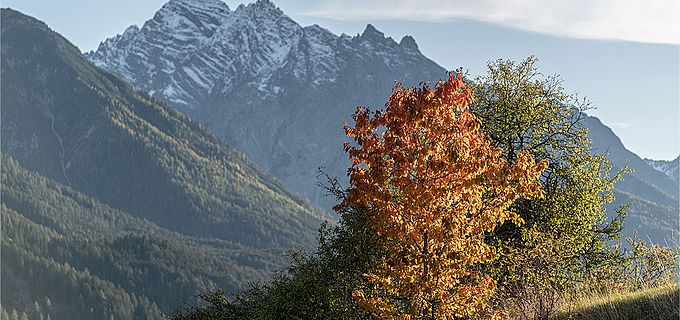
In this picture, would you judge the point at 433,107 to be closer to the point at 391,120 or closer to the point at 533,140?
the point at 391,120

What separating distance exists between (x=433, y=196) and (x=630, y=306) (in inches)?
245

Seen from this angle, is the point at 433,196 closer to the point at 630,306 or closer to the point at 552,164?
the point at 630,306

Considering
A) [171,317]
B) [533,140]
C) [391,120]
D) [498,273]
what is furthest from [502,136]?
[171,317]

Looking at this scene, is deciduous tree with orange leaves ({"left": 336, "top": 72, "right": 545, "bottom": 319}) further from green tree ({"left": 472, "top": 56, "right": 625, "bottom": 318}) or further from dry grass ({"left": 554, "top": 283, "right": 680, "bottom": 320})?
green tree ({"left": 472, "top": 56, "right": 625, "bottom": 318})

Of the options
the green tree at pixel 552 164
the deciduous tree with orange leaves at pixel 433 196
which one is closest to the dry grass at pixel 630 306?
the deciduous tree with orange leaves at pixel 433 196

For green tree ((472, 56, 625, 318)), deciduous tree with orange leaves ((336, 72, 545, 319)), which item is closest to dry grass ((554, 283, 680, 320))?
deciduous tree with orange leaves ((336, 72, 545, 319))

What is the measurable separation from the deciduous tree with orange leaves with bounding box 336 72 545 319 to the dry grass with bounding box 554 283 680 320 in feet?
8.77

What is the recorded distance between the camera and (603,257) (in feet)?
95.8

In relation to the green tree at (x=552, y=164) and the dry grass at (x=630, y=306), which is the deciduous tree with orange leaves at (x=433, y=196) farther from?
the green tree at (x=552, y=164)

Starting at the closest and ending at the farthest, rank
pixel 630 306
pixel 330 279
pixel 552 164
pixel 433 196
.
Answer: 1. pixel 630 306
2. pixel 433 196
3. pixel 330 279
4. pixel 552 164

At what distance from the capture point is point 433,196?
18172 mm

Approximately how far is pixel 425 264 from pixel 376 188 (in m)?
2.84

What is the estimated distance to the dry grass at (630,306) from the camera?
16312 millimetres

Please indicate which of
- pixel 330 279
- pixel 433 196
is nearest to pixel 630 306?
pixel 433 196
